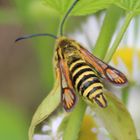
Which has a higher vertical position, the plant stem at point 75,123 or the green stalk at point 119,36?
the green stalk at point 119,36

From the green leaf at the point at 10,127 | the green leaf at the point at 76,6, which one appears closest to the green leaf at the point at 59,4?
the green leaf at the point at 76,6

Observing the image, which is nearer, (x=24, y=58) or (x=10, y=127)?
(x=10, y=127)

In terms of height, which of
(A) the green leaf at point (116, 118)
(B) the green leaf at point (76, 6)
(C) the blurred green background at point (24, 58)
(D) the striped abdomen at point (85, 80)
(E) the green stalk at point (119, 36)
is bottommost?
(C) the blurred green background at point (24, 58)

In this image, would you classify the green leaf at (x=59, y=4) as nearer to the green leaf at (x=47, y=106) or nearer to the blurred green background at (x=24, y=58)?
the green leaf at (x=47, y=106)

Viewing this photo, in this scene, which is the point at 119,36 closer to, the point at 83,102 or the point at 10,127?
the point at 83,102

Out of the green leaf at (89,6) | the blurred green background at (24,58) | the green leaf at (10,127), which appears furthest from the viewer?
the blurred green background at (24,58)

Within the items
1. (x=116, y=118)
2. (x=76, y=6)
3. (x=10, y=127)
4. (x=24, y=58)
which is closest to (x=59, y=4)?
(x=76, y=6)

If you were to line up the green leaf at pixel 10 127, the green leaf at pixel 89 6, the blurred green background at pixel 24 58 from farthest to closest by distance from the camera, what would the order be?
the blurred green background at pixel 24 58, the green leaf at pixel 10 127, the green leaf at pixel 89 6

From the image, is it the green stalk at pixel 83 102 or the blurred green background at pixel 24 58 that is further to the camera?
the blurred green background at pixel 24 58
